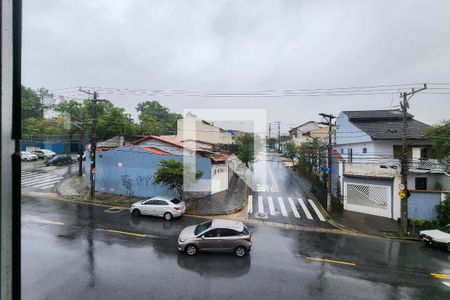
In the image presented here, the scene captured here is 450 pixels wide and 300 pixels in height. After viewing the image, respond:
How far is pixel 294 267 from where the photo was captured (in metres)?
11.5

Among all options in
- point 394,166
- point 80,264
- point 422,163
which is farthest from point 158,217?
point 422,163

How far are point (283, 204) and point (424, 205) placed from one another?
426 inches

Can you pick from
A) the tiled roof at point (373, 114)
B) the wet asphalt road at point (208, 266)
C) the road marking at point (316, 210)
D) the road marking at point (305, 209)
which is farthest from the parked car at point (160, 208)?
the tiled roof at point (373, 114)

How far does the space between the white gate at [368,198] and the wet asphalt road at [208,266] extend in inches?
204

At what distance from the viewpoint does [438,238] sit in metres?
15.2

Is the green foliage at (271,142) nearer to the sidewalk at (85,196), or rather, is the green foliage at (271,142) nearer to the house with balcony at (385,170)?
the house with balcony at (385,170)

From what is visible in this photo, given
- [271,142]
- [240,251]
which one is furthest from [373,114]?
[271,142]

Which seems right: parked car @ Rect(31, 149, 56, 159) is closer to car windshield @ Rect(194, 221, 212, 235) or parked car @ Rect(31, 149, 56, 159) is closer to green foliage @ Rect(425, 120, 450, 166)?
car windshield @ Rect(194, 221, 212, 235)

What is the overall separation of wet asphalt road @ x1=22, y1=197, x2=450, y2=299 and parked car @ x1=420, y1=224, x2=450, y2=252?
69 centimetres

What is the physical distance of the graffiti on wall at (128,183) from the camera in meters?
24.0

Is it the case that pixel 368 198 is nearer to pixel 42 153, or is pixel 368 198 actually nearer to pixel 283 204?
pixel 283 204

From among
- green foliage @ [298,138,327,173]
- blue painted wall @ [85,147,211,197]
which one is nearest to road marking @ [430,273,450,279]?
blue painted wall @ [85,147,211,197]

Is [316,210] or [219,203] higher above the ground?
[219,203]

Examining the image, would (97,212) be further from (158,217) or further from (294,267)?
(294,267)
